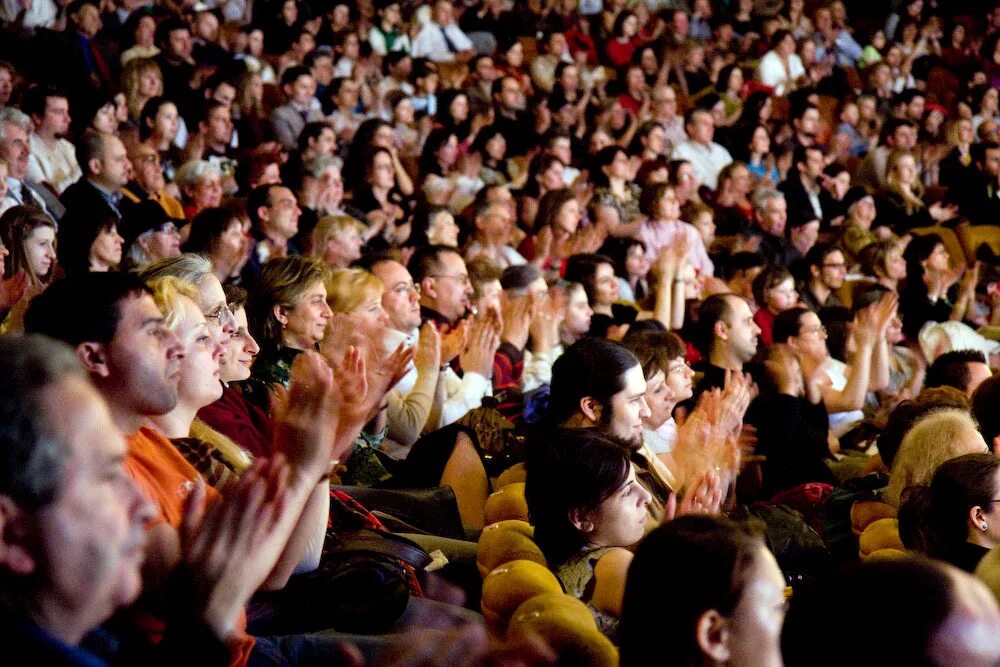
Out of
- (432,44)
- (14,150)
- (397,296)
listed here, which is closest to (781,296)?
(397,296)

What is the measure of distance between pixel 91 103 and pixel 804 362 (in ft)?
13.3

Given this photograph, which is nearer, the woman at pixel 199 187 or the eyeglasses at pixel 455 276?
the eyeglasses at pixel 455 276

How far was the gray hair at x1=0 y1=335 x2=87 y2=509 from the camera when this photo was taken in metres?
1.18

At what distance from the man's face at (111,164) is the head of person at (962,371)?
3344 mm

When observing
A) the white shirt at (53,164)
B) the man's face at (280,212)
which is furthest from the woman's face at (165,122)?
the man's face at (280,212)

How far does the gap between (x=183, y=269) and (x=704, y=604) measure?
154cm

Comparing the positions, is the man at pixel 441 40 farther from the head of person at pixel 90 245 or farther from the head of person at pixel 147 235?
the head of person at pixel 90 245

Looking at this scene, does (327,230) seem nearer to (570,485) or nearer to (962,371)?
(962,371)

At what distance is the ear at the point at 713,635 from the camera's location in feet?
4.70

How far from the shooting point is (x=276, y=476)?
1.36 m

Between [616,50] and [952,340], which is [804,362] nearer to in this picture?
[952,340]

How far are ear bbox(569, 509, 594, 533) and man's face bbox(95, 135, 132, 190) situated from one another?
3333 millimetres

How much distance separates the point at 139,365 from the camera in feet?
6.02

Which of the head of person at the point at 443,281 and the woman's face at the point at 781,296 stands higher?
the head of person at the point at 443,281
